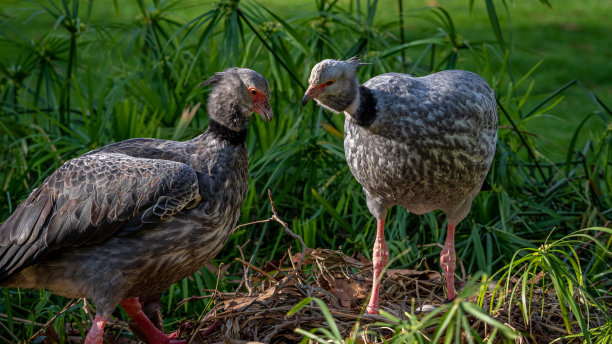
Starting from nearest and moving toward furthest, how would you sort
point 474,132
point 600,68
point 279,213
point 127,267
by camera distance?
1. point 127,267
2. point 474,132
3. point 279,213
4. point 600,68

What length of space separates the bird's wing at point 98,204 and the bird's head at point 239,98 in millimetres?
311

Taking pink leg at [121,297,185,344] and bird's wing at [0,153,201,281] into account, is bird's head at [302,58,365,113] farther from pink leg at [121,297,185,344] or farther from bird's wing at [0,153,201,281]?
pink leg at [121,297,185,344]

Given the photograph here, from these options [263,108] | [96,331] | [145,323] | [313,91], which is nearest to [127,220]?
[96,331]

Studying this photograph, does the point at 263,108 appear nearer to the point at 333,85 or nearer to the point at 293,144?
the point at 333,85

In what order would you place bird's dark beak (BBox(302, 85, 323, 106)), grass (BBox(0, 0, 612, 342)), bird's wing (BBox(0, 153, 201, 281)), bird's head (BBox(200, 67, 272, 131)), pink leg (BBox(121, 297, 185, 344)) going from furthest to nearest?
grass (BBox(0, 0, 612, 342))
pink leg (BBox(121, 297, 185, 344))
bird's head (BBox(200, 67, 272, 131))
bird's wing (BBox(0, 153, 201, 281))
bird's dark beak (BBox(302, 85, 323, 106))

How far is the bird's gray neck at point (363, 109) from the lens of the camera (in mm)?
3301

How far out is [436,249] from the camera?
462 cm

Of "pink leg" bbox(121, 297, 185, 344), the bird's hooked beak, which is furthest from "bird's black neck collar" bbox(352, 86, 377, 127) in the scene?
"pink leg" bbox(121, 297, 185, 344)

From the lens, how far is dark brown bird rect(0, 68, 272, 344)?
3.28m

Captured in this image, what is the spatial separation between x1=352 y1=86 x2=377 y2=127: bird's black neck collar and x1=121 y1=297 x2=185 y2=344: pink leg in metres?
1.31

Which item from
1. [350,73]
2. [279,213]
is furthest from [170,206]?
[279,213]

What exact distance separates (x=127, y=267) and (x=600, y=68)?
7742 millimetres

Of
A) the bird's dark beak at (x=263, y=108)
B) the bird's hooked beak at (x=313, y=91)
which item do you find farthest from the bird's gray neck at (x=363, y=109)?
the bird's dark beak at (x=263, y=108)

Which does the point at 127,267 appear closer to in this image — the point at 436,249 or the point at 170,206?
the point at 170,206
